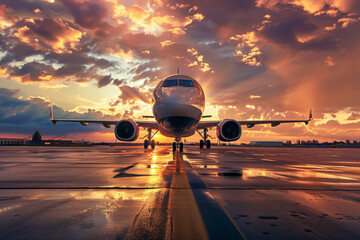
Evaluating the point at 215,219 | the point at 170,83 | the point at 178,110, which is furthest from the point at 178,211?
the point at 170,83

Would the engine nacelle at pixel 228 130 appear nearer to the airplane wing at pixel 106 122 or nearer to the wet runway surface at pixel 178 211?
the airplane wing at pixel 106 122

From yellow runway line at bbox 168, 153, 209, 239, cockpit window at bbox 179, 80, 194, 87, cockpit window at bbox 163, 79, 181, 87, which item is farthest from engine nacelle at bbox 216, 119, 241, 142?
yellow runway line at bbox 168, 153, 209, 239

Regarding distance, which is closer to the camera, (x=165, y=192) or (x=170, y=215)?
(x=170, y=215)

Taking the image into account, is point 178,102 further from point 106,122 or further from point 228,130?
point 106,122

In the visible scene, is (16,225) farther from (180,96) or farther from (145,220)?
(180,96)

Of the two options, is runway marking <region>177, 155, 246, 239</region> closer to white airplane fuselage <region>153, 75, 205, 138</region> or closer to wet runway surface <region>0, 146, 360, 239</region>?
wet runway surface <region>0, 146, 360, 239</region>

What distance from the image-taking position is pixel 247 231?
9.49 feet

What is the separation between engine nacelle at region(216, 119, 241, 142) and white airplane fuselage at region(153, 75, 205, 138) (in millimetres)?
3518

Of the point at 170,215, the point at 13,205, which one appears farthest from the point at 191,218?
the point at 13,205

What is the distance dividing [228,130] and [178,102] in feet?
22.8

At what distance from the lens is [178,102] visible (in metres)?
15.5

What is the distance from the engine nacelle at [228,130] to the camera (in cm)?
2050

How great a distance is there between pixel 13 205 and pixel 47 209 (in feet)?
2.28

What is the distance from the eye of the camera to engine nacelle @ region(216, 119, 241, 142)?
20.5 metres
